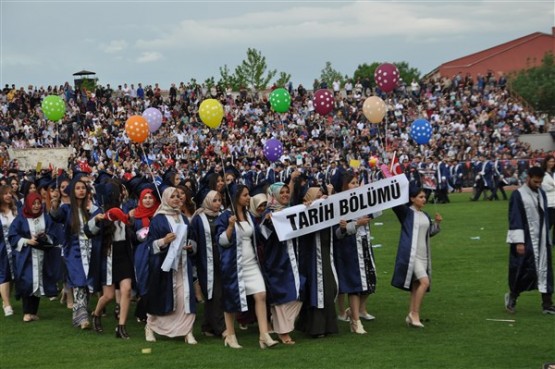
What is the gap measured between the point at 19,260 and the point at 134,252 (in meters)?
1.97

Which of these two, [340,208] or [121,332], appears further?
[121,332]

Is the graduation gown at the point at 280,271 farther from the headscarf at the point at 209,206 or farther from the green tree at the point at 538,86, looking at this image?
the green tree at the point at 538,86

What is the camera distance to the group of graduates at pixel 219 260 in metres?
10.5

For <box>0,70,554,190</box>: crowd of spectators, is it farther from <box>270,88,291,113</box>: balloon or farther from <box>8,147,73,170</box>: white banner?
<box>270,88,291,113</box>: balloon

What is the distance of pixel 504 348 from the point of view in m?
9.93

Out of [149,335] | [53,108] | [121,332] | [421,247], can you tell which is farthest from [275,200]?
[53,108]

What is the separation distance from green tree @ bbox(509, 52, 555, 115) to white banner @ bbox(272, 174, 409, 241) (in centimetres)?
5209

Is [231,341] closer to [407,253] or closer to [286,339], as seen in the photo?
[286,339]

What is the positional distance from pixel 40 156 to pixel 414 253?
29.2m

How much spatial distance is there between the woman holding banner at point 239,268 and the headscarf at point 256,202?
1.87 ft

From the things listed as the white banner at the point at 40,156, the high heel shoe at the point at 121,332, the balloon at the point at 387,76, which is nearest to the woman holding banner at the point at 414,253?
the high heel shoe at the point at 121,332

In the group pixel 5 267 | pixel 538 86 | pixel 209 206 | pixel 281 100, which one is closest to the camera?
pixel 209 206

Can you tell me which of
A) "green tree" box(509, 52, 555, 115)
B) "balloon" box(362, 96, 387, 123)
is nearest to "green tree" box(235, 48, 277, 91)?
"green tree" box(509, 52, 555, 115)

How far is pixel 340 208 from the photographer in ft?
35.4
